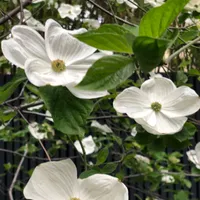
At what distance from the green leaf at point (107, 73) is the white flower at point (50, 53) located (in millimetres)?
105

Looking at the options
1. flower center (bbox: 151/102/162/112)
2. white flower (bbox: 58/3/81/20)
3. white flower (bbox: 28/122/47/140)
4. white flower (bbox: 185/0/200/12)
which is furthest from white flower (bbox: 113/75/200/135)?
white flower (bbox: 58/3/81/20)

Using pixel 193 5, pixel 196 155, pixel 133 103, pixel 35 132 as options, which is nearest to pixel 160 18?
pixel 133 103

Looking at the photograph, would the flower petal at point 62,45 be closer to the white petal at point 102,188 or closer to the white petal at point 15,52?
the white petal at point 15,52

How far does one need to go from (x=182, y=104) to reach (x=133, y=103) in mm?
85

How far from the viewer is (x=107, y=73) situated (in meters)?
0.56

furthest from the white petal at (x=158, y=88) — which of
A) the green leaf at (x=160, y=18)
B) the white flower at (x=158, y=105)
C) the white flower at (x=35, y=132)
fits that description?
the white flower at (x=35, y=132)

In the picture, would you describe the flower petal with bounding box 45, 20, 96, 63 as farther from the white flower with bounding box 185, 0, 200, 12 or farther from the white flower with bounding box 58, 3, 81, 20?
the white flower with bounding box 58, 3, 81, 20

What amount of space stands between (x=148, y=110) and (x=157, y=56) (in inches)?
10.6

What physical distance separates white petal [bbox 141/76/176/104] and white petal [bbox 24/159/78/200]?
23 cm

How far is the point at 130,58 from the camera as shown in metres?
0.58

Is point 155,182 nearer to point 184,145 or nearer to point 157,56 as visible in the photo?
point 184,145

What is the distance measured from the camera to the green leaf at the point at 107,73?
56cm

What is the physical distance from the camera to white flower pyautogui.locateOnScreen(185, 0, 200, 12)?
1.30 metres

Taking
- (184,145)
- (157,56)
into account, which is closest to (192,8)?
(184,145)
